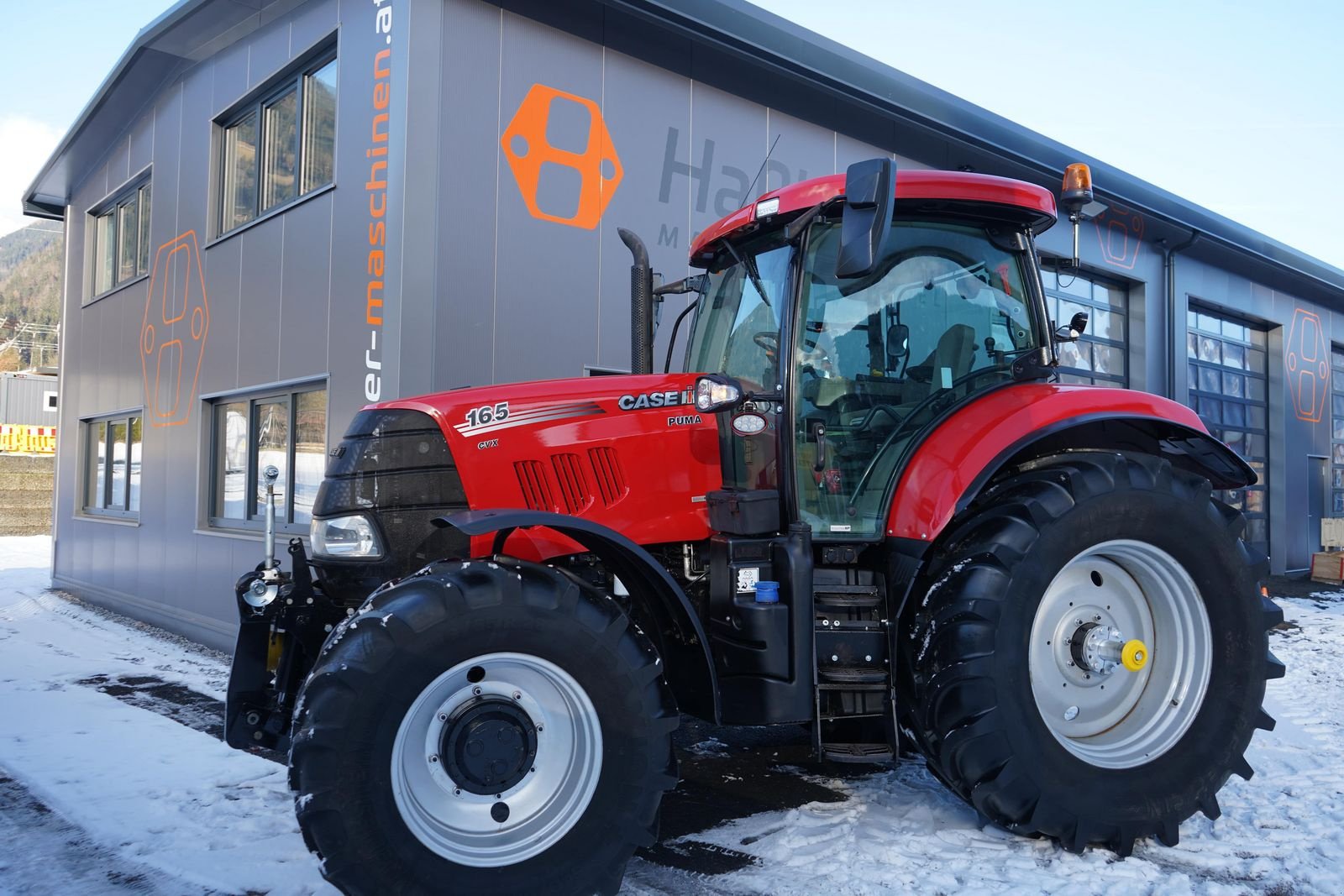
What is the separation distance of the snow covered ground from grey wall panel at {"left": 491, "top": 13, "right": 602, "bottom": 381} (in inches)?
122

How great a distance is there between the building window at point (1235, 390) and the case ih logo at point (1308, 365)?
53 centimetres

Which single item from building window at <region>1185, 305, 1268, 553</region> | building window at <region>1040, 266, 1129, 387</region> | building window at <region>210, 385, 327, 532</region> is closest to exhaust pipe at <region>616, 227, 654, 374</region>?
building window at <region>210, 385, 327, 532</region>

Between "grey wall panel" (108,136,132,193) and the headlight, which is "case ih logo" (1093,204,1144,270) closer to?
the headlight

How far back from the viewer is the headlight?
3.28 m

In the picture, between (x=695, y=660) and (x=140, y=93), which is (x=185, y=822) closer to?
(x=695, y=660)

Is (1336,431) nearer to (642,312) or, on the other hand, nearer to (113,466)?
(642,312)

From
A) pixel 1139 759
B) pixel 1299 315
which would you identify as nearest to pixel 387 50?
pixel 1139 759

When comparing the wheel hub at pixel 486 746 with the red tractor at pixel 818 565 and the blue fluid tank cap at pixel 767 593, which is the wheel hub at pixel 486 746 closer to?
the red tractor at pixel 818 565

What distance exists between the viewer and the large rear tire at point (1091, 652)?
3.20 meters

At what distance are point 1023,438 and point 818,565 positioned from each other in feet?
2.89

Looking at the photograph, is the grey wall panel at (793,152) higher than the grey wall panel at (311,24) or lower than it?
lower

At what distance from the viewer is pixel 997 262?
3.83 meters

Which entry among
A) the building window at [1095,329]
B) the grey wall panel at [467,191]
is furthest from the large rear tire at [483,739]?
the building window at [1095,329]

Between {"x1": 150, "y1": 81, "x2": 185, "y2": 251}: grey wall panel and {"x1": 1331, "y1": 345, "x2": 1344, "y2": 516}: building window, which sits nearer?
{"x1": 150, "y1": 81, "x2": 185, "y2": 251}: grey wall panel
